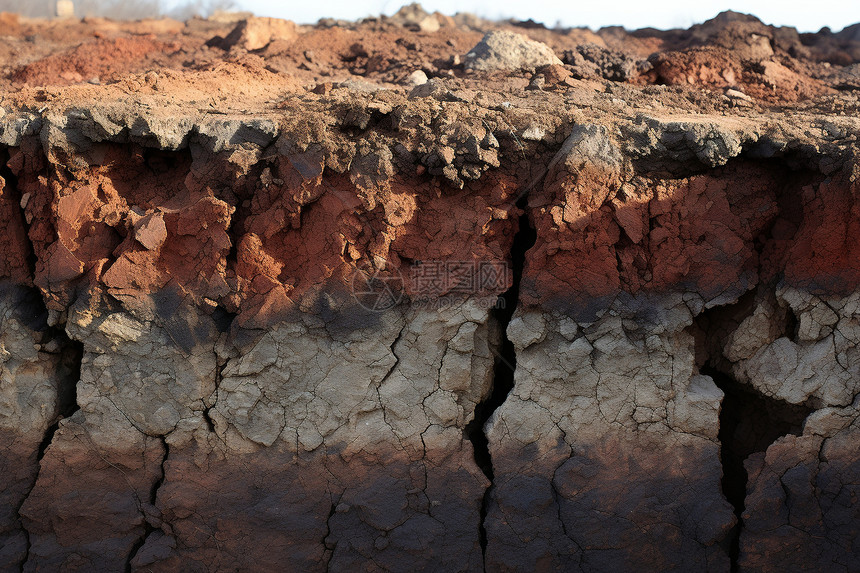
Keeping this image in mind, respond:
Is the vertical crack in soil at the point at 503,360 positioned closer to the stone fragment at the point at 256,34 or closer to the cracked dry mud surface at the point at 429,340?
the cracked dry mud surface at the point at 429,340

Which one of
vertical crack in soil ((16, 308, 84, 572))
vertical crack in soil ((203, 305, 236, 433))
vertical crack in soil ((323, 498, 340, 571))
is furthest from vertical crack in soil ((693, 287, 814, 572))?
vertical crack in soil ((16, 308, 84, 572))

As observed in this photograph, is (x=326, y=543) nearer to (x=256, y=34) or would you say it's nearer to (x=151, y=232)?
(x=151, y=232)

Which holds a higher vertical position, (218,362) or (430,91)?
(430,91)

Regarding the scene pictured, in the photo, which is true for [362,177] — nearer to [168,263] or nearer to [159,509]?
[168,263]

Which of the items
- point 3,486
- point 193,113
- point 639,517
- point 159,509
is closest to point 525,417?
point 639,517

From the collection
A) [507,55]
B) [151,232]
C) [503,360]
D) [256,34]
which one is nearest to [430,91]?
[507,55]

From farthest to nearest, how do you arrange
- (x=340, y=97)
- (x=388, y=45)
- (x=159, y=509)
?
1. (x=388, y=45)
2. (x=340, y=97)
3. (x=159, y=509)

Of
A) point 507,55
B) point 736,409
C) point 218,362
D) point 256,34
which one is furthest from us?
point 256,34

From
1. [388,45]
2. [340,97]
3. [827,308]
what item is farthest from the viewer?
[388,45]
